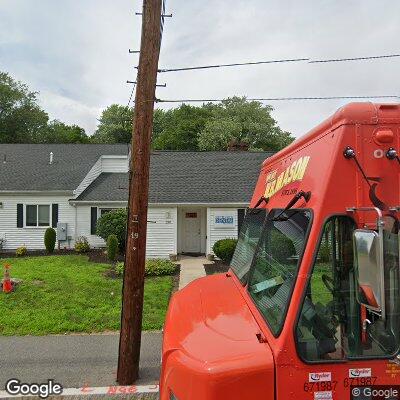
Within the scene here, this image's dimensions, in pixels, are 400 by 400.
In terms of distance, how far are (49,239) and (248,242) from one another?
1564 cm

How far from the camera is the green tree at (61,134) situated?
57.5 metres

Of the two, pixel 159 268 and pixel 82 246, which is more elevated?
pixel 82 246

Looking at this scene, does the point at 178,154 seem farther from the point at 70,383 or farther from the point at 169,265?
the point at 70,383

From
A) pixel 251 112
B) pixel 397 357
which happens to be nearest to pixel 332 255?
pixel 397 357

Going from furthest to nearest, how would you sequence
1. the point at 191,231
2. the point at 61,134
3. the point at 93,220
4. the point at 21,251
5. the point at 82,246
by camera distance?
the point at 61,134, the point at 93,220, the point at 191,231, the point at 82,246, the point at 21,251

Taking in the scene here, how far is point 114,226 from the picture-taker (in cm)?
1683

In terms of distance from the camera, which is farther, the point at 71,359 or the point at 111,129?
the point at 111,129

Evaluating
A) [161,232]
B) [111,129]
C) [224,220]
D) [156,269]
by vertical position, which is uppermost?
[111,129]

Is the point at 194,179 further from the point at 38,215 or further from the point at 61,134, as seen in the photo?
the point at 61,134

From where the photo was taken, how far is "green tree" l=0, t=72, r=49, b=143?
54375 mm

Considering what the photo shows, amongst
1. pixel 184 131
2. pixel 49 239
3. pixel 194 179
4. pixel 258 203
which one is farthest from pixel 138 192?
pixel 184 131

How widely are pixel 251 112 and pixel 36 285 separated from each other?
44.3 meters

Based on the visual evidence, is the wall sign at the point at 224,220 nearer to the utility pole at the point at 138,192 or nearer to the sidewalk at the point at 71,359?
the sidewalk at the point at 71,359

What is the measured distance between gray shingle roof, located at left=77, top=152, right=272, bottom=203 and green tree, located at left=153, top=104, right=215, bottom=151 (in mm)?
30830
